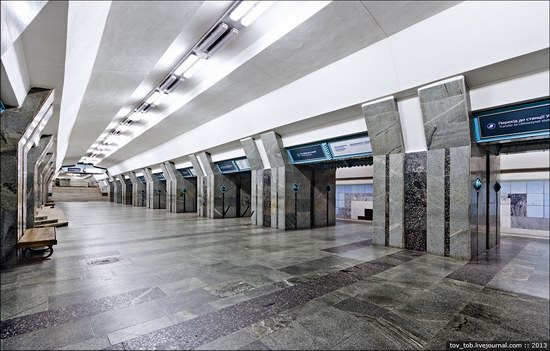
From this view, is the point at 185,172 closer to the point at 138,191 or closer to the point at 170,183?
the point at 170,183

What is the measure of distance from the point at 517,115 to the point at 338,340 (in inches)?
217

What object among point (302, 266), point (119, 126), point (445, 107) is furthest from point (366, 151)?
point (119, 126)

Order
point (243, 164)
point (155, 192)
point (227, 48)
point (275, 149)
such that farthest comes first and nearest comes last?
point (155, 192) < point (243, 164) < point (275, 149) < point (227, 48)

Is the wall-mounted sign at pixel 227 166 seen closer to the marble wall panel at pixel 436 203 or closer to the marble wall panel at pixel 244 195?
the marble wall panel at pixel 244 195

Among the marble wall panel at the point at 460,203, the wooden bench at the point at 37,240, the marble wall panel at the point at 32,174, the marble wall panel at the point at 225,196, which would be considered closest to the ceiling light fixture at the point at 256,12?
the marble wall panel at the point at 460,203

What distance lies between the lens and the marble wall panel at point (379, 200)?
7125 millimetres

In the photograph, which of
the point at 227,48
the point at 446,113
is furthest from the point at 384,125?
the point at 227,48

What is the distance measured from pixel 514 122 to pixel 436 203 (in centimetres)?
213

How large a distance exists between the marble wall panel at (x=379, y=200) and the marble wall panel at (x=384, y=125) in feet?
1.05

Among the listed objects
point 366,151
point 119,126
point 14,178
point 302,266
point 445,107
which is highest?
point 119,126

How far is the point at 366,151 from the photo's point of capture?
314 inches

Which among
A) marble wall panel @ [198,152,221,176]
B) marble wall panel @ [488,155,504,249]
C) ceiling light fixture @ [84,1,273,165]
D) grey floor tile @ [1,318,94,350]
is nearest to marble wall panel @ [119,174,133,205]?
marble wall panel @ [198,152,221,176]

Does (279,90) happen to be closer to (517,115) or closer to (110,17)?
(110,17)

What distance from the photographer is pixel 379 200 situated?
7.21 m
